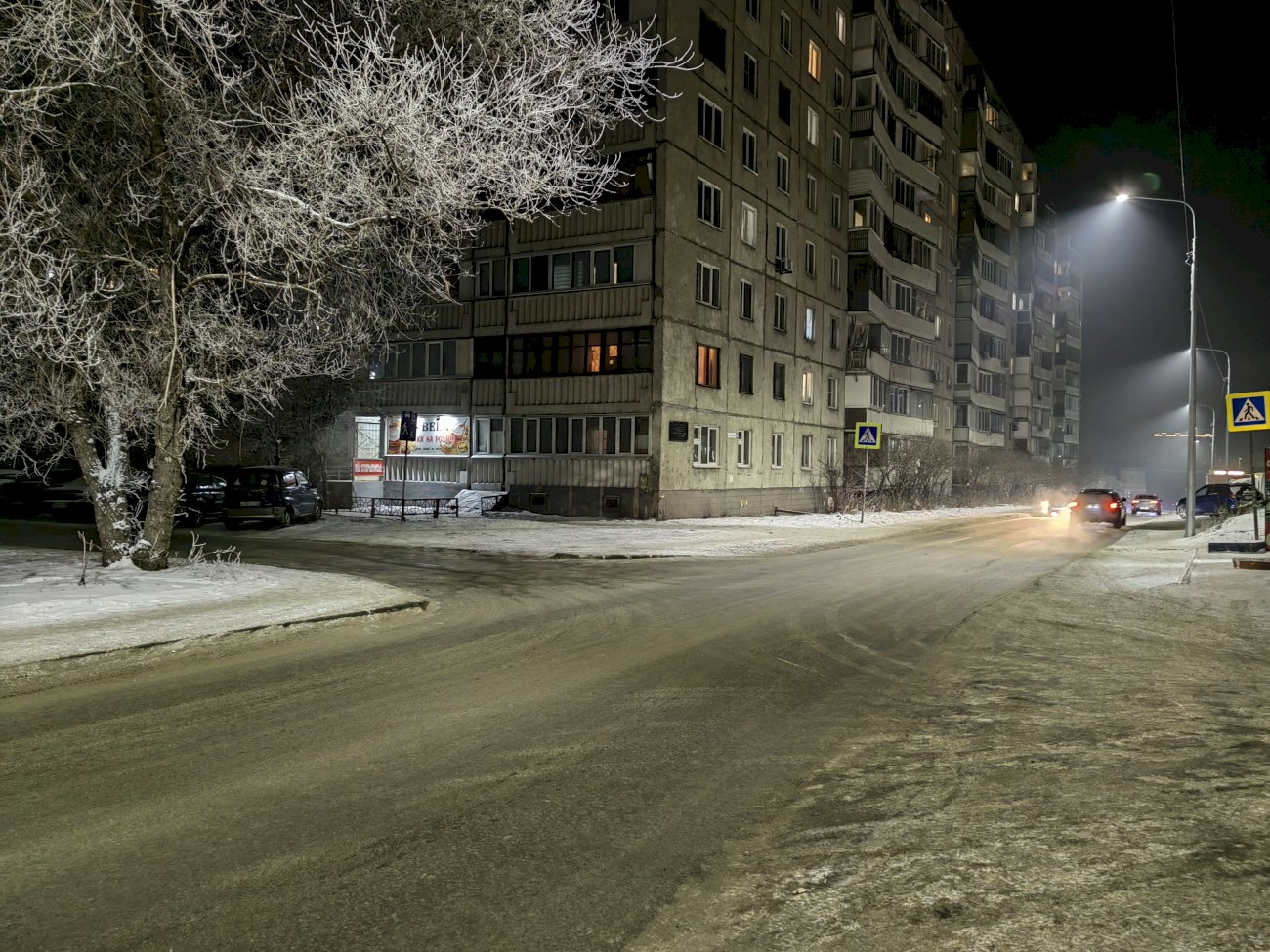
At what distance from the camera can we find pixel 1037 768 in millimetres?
5359

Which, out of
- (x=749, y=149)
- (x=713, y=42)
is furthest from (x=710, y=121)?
(x=749, y=149)

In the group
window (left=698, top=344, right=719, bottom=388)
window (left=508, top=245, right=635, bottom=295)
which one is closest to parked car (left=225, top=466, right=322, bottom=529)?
window (left=508, top=245, right=635, bottom=295)

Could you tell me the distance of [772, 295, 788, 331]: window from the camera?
122 feet

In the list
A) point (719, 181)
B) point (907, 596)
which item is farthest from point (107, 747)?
point (719, 181)

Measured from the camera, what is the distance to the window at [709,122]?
104ft

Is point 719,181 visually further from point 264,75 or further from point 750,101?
point 264,75

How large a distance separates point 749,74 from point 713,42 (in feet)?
9.46

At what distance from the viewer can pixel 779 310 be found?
3778 cm

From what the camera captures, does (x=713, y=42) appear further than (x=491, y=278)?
No

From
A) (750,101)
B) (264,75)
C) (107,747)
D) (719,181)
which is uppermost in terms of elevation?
(750,101)

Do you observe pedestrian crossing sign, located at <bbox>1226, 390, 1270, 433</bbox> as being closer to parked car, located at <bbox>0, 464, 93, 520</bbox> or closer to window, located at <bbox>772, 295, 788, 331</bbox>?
window, located at <bbox>772, 295, 788, 331</bbox>

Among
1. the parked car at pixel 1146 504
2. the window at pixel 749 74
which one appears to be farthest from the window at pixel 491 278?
the parked car at pixel 1146 504

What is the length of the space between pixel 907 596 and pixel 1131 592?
3.76 metres

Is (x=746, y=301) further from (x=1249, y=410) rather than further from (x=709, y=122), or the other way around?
(x=1249, y=410)
